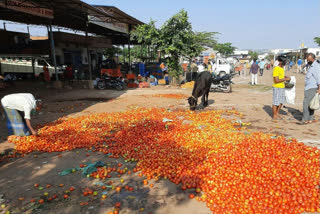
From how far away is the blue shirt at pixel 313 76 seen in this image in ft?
22.2

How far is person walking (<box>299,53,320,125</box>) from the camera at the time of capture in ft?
22.2

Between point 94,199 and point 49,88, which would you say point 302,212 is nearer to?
point 94,199

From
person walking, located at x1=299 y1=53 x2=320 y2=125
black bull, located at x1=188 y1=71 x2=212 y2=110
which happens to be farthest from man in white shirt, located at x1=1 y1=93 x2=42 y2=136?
person walking, located at x1=299 y1=53 x2=320 y2=125

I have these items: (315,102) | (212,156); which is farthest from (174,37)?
(212,156)

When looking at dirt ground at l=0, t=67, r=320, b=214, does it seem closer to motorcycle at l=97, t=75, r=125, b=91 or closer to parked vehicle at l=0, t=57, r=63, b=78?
motorcycle at l=97, t=75, r=125, b=91

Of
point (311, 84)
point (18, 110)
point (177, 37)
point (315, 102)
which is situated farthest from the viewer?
point (177, 37)

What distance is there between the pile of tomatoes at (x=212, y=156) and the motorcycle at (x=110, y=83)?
9644 millimetres

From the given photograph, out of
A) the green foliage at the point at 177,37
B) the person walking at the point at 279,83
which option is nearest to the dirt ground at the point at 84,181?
the person walking at the point at 279,83

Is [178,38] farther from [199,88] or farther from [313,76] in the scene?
[313,76]

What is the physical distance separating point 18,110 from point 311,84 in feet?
29.4

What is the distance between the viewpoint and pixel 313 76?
273 inches

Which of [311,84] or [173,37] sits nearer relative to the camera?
[311,84]

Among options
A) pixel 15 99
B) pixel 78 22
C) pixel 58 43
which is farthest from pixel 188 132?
pixel 58 43

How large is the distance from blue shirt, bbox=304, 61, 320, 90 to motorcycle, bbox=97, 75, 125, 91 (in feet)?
42.6
